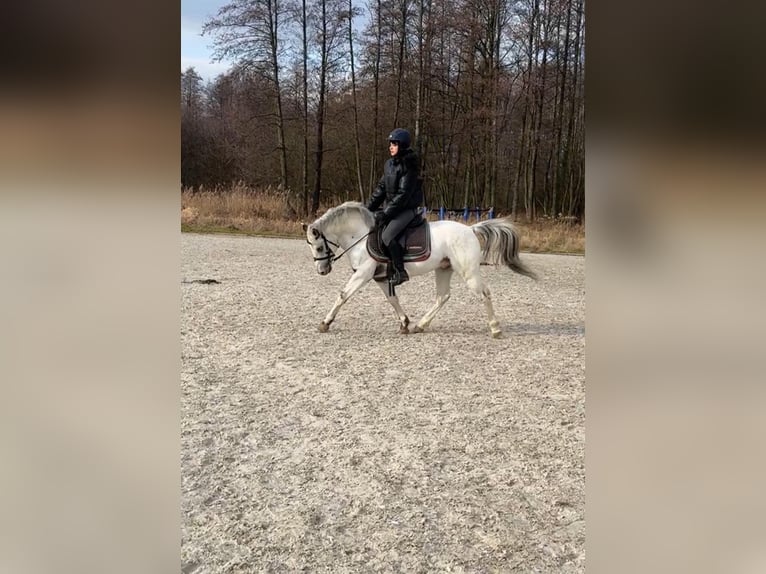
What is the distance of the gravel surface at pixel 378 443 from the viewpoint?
2004mm

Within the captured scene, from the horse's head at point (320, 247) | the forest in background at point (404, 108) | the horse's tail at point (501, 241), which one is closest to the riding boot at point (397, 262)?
the horse's head at point (320, 247)

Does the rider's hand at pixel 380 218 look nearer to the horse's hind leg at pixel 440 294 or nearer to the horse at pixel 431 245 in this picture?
the horse at pixel 431 245

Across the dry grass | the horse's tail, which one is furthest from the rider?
the dry grass

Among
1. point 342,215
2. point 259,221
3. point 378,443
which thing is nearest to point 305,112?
point 259,221

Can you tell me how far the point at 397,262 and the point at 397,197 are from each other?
49 centimetres

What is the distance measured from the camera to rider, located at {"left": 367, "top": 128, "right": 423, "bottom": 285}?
4688 millimetres

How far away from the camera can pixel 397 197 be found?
477 cm

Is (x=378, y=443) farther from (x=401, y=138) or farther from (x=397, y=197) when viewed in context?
(x=401, y=138)

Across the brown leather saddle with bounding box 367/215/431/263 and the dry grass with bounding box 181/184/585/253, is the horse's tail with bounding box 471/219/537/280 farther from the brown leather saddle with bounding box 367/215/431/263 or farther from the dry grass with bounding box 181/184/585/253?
the dry grass with bounding box 181/184/585/253

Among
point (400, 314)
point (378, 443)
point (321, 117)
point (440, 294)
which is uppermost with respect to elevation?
point (321, 117)

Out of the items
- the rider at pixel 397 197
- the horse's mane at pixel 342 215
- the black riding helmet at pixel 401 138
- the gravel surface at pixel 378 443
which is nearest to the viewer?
the gravel surface at pixel 378 443

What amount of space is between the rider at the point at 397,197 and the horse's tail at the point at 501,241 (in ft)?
1.91
